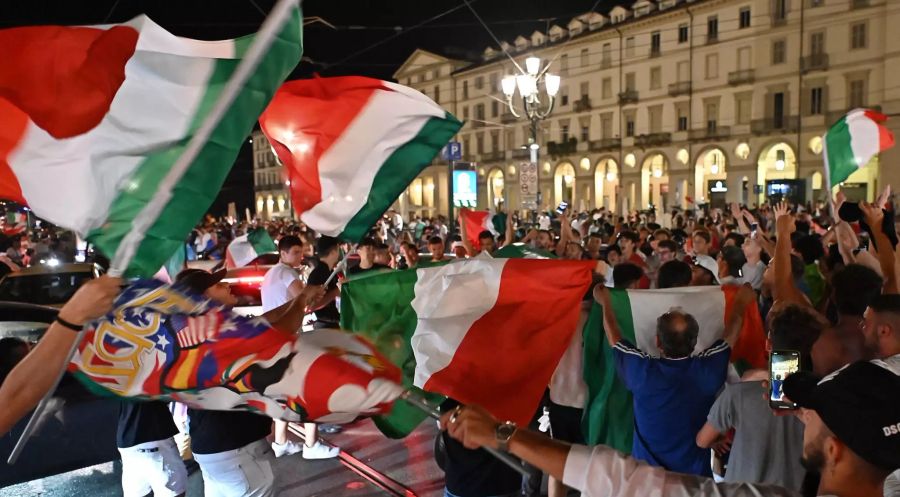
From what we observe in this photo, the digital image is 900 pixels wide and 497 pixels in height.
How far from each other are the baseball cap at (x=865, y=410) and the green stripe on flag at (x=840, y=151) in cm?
806


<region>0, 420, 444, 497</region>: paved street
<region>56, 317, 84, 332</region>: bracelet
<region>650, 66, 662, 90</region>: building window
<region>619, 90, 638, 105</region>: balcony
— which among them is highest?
<region>650, 66, 662, 90</region>: building window

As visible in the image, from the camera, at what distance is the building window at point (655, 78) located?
54750 millimetres

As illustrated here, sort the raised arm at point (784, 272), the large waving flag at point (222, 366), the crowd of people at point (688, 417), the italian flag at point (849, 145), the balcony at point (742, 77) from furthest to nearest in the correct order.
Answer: the balcony at point (742, 77)
the italian flag at point (849, 145)
the raised arm at point (784, 272)
the large waving flag at point (222, 366)
the crowd of people at point (688, 417)

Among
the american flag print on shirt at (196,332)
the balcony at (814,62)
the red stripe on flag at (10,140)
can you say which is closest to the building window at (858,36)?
the balcony at (814,62)

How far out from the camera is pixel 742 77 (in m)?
49.0

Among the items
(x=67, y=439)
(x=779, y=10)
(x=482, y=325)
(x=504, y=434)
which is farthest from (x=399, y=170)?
(x=779, y=10)

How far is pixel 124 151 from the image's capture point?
2742 millimetres

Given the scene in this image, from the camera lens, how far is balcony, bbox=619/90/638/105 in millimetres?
56781

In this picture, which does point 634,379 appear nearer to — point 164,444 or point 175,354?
point 175,354

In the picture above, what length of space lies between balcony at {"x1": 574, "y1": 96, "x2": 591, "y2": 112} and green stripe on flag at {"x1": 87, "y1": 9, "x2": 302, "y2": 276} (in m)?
60.3

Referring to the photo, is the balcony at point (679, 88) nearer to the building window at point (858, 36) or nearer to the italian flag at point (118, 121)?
the building window at point (858, 36)

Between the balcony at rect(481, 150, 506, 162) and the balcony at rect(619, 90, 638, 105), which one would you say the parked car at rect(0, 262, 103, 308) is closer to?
the balcony at rect(619, 90, 638, 105)

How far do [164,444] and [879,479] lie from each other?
12.6ft

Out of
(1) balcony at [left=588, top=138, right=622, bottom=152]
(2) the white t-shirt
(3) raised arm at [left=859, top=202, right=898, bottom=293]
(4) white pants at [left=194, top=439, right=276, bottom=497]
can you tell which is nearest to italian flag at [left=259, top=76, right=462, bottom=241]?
(4) white pants at [left=194, top=439, right=276, bottom=497]
